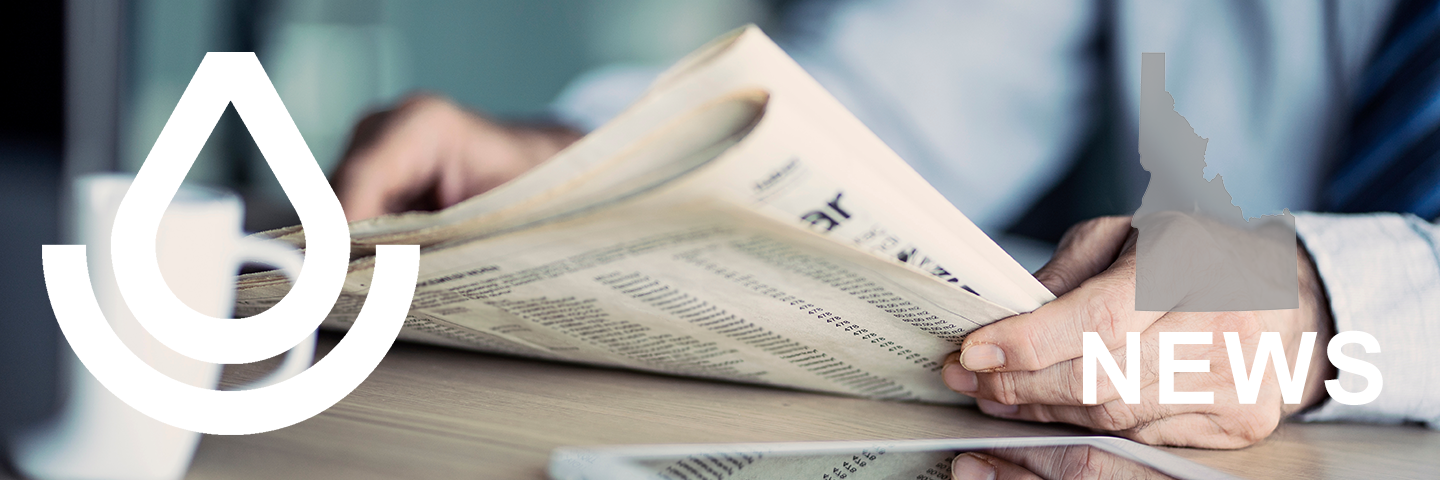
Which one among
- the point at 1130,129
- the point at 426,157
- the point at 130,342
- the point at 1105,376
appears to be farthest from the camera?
the point at 1130,129

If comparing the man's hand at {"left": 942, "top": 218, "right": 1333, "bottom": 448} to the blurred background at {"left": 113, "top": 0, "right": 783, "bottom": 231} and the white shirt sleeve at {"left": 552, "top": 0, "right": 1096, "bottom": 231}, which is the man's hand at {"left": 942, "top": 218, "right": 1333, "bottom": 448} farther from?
the blurred background at {"left": 113, "top": 0, "right": 783, "bottom": 231}

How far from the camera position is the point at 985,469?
246 millimetres

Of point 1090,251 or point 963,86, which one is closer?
point 1090,251

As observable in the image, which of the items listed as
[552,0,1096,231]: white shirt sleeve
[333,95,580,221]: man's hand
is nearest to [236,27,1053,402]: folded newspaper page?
[333,95,580,221]: man's hand

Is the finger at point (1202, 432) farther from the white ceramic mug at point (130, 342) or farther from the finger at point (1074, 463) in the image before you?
the white ceramic mug at point (130, 342)

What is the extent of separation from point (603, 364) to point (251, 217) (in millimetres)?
267

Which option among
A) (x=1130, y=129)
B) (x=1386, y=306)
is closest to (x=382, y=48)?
(x=1130, y=129)

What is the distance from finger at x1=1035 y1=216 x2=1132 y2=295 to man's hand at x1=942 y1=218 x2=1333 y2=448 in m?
0.02

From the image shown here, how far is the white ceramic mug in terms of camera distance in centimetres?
19

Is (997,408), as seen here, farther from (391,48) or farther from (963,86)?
(391,48)

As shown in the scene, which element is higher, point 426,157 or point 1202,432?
point 426,157

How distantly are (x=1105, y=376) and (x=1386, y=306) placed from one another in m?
0.19

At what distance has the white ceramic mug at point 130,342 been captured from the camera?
0.62ft

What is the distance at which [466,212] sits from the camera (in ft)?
0.75
